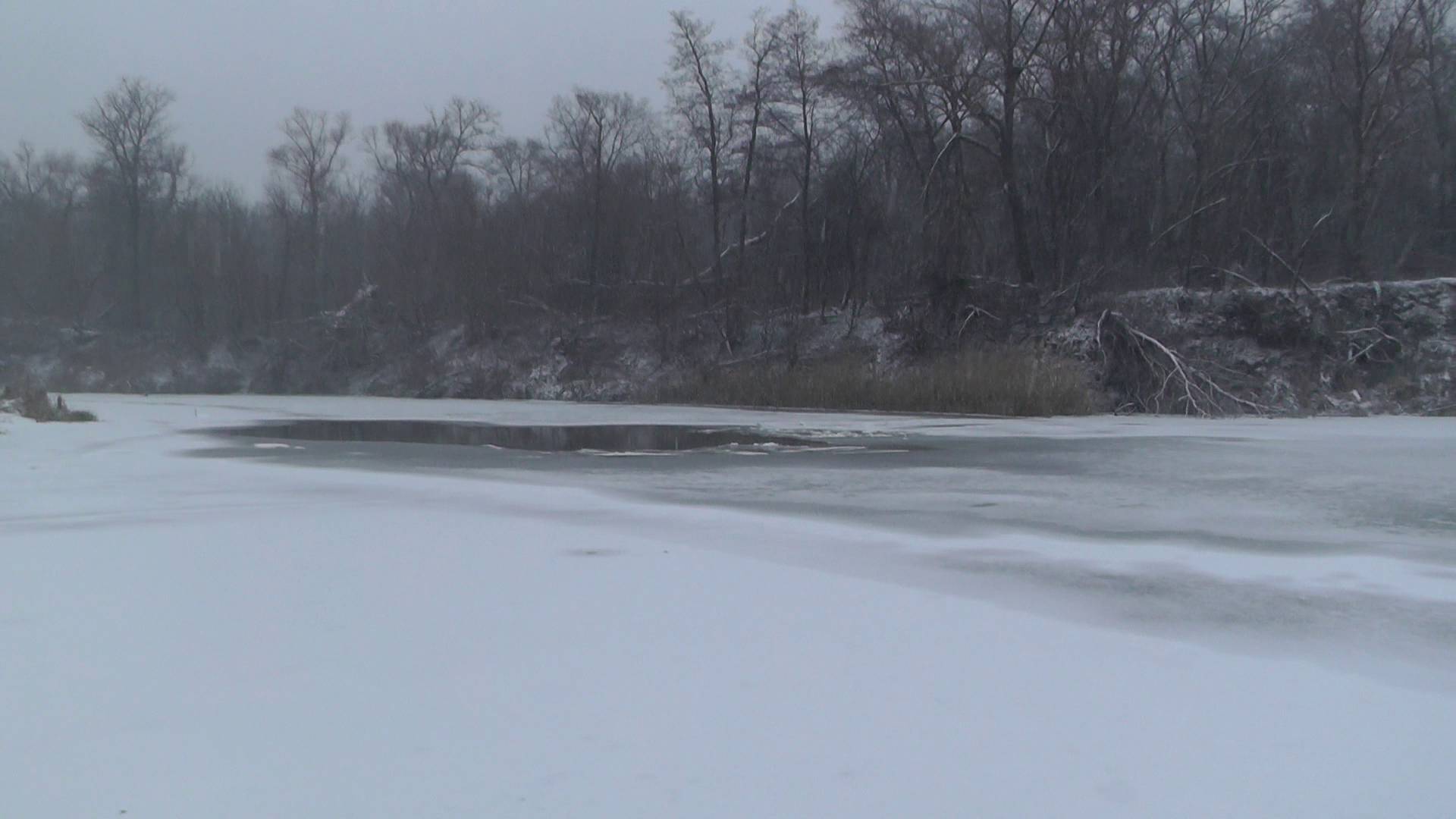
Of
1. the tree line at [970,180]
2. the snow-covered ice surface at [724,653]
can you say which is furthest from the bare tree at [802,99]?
the snow-covered ice surface at [724,653]

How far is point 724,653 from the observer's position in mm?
5301

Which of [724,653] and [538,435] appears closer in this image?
[724,653]

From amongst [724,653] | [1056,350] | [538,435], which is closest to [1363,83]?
[1056,350]

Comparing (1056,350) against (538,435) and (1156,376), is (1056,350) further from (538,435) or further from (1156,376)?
(538,435)

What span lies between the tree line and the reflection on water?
14.1m

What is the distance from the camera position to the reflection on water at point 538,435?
17.3 m

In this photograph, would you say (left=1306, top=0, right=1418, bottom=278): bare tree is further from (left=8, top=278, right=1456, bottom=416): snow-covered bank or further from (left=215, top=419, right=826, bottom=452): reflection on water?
(left=215, top=419, right=826, bottom=452): reflection on water

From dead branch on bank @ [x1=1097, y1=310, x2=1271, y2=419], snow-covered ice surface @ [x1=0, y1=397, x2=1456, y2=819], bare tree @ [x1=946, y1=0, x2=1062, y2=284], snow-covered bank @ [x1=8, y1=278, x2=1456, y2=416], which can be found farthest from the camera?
bare tree @ [x1=946, y1=0, x2=1062, y2=284]

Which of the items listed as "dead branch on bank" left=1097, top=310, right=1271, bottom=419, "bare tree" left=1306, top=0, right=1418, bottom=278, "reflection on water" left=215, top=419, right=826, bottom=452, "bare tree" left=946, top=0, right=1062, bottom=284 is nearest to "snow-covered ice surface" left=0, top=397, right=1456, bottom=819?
"reflection on water" left=215, top=419, right=826, bottom=452

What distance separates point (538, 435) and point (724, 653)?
14.7 m

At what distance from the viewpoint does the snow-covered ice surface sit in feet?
12.7

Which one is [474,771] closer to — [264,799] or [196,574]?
[264,799]

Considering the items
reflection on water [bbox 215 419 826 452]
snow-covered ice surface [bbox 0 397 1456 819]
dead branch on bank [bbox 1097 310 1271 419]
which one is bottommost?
snow-covered ice surface [bbox 0 397 1456 819]

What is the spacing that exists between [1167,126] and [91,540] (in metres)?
33.4
